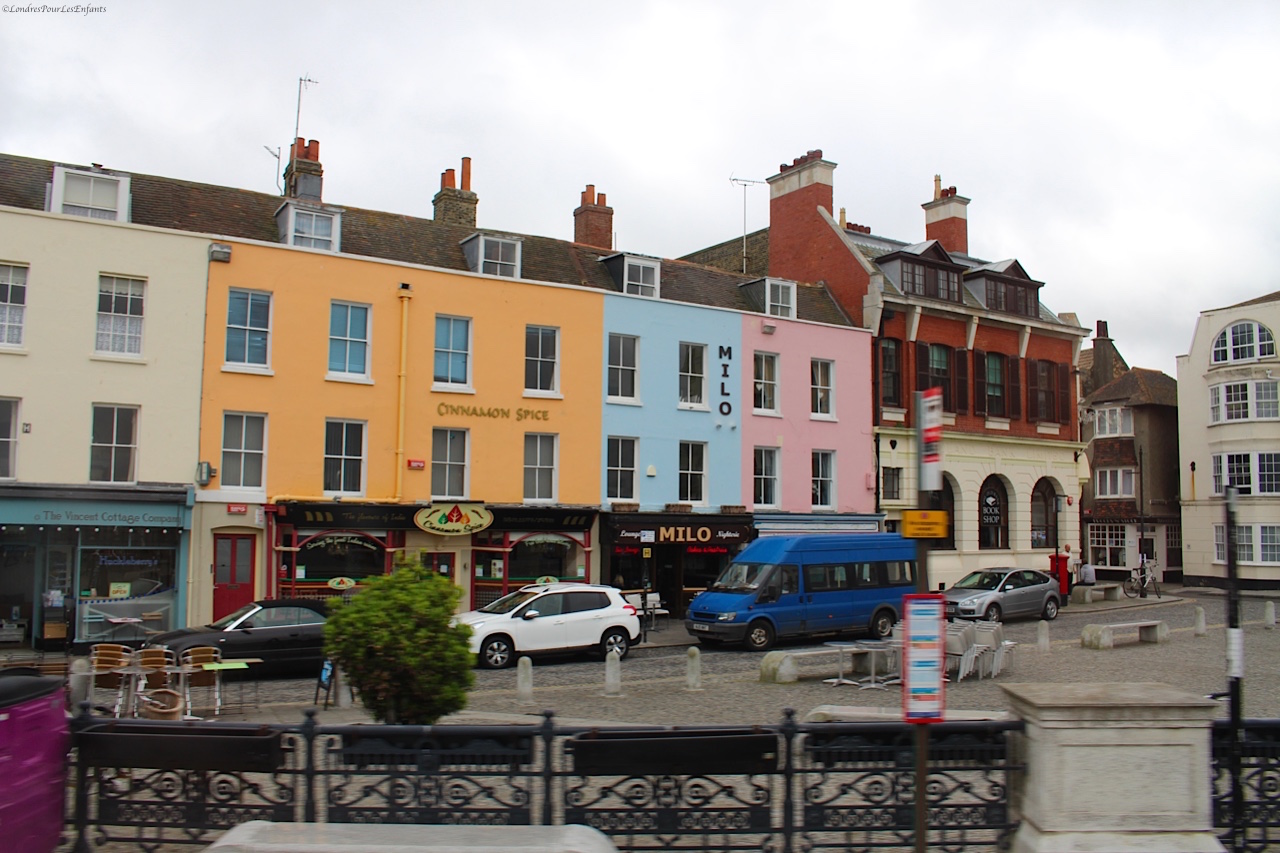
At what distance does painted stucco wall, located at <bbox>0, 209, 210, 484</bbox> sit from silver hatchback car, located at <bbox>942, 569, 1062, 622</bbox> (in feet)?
62.3

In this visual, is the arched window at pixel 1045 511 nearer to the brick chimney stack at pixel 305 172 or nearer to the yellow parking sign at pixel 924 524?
the brick chimney stack at pixel 305 172

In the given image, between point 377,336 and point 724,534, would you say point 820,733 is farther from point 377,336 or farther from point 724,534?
point 724,534

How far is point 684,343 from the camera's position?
2923cm

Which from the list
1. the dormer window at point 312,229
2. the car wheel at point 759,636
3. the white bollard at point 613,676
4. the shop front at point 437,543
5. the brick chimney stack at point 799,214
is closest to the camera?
the white bollard at point 613,676

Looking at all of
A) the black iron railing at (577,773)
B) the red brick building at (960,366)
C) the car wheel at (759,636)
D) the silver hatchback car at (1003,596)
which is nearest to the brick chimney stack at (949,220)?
the red brick building at (960,366)

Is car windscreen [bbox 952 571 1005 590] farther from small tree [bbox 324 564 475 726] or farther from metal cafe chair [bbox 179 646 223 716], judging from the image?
small tree [bbox 324 564 475 726]

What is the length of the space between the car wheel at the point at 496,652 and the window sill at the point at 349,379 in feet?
26.5

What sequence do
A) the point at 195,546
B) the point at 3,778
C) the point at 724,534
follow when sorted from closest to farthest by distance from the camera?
1. the point at 3,778
2. the point at 195,546
3. the point at 724,534

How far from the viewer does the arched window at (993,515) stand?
35781mm

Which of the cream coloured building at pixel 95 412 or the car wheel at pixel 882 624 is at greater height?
the cream coloured building at pixel 95 412

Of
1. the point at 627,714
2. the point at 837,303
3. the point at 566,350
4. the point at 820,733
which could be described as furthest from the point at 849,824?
the point at 837,303

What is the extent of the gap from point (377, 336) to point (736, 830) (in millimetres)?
20001

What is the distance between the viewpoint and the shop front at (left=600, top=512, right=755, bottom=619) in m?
27.2

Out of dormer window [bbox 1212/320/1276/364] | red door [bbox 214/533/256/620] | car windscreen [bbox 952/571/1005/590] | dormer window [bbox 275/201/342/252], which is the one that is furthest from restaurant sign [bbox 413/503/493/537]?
dormer window [bbox 1212/320/1276/364]
